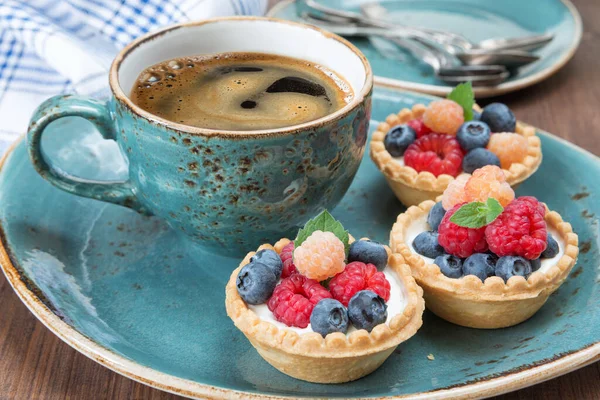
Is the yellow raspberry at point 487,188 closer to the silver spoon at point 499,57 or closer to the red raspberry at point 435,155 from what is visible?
the red raspberry at point 435,155

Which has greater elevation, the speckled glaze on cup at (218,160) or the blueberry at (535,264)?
the speckled glaze on cup at (218,160)

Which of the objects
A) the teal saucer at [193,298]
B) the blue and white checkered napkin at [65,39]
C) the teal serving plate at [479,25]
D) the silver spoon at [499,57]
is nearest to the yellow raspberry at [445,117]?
the teal saucer at [193,298]

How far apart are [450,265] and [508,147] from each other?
470mm

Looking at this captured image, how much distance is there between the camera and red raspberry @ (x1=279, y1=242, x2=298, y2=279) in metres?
1.47

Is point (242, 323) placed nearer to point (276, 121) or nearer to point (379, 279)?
point (379, 279)

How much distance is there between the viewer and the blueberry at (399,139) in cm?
193

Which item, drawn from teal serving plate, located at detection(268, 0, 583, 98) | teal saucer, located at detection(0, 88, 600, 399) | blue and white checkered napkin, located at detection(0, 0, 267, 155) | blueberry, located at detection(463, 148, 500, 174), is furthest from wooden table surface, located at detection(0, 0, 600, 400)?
teal serving plate, located at detection(268, 0, 583, 98)

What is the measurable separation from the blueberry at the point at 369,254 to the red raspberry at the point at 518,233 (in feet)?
0.70

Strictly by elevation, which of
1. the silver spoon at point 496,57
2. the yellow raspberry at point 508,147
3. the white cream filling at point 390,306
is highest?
the white cream filling at point 390,306

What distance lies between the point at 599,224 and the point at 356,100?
697 mm

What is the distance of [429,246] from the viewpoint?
A: 157cm

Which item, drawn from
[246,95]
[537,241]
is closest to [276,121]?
[246,95]

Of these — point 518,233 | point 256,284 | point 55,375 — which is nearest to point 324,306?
point 256,284

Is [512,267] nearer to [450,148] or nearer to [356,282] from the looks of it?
[356,282]
